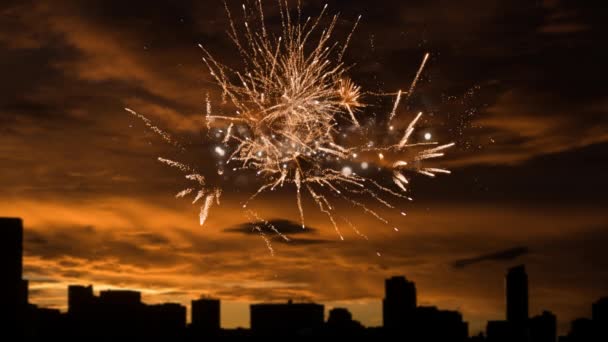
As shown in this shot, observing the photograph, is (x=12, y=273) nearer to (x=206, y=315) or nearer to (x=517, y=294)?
(x=206, y=315)

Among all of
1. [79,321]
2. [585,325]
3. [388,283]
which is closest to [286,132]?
[79,321]

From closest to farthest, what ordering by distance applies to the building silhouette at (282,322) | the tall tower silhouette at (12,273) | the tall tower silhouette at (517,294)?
1. the tall tower silhouette at (12,273)
2. the building silhouette at (282,322)
3. the tall tower silhouette at (517,294)

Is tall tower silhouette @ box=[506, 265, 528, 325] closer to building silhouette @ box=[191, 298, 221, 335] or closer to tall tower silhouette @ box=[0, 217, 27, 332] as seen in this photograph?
building silhouette @ box=[191, 298, 221, 335]

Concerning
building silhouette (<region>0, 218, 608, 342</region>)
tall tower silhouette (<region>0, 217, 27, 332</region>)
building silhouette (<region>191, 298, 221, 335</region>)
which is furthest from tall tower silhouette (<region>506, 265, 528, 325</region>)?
tall tower silhouette (<region>0, 217, 27, 332</region>)

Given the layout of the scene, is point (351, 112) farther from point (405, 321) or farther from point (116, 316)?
point (405, 321)

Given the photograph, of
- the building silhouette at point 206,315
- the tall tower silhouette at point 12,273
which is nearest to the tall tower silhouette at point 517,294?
the building silhouette at point 206,315

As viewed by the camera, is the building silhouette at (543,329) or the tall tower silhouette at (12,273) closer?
the tall tower silhouette at (12,273)

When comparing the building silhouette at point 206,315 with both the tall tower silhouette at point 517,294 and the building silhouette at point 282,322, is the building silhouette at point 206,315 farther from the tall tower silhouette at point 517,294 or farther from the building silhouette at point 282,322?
the tall tower silhouette at point 517,294
